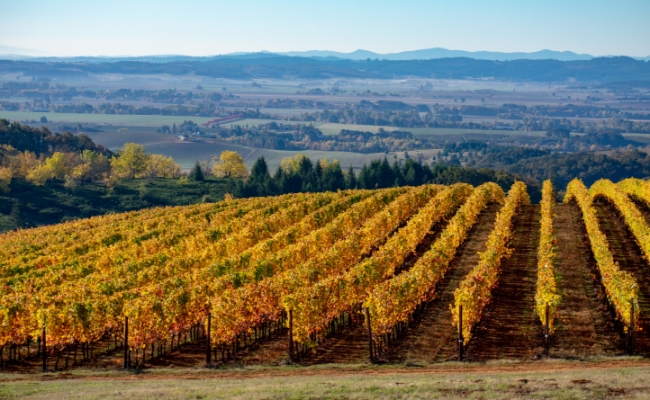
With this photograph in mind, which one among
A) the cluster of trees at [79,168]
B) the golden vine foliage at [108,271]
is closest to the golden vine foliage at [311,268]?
the golden vine foliage at [108,271]

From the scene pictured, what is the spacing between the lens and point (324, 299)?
2945 cm

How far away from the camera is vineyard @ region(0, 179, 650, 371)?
28.0 meters

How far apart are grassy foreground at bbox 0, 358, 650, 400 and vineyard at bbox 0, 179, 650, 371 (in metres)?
1.59

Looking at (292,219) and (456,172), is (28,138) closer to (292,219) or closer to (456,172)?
(456,172)

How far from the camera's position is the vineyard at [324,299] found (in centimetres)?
2800

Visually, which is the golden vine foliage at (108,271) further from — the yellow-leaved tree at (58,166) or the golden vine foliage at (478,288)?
the yellow-leaved tree at (58,166)

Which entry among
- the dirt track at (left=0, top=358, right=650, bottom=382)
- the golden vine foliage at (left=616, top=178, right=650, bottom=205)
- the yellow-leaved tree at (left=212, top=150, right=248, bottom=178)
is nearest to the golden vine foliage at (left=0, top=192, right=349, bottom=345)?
the dirt track at (left=0, top=358, right=650, bottom=382)

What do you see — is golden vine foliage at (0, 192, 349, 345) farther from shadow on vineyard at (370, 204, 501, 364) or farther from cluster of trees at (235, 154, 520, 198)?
cluster of trees at (235, 154, 520, 198)

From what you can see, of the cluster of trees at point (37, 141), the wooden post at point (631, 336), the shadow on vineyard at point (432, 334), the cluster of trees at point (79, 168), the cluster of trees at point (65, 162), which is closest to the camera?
the wooden post at point (631, 336)

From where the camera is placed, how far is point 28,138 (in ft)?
527

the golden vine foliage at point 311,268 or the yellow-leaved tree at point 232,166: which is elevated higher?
the golden vine foliage at point 311,268

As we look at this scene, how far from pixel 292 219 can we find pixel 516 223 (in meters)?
15.8

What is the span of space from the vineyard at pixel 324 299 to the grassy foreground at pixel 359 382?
1.59m

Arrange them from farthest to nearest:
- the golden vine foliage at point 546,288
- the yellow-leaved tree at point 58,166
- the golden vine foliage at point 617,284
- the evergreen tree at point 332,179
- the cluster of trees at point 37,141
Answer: the cluster of trees at point 37,141
the yellow-leaved tree at point 58,166
the evergreen tree at point 332,179
the golden vine foliage at point 617,284
the golden vine foliage at point 546,288
